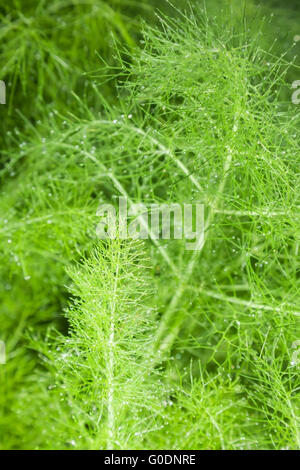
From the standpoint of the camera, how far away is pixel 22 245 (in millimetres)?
1035

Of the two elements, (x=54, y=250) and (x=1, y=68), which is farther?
(x=1, y=68)

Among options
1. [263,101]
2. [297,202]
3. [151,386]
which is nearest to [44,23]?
[263,101]

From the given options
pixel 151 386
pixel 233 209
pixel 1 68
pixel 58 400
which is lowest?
pixel 58 400

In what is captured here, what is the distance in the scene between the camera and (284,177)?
0.82 m

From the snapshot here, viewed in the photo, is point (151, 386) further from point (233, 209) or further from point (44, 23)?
point (44, 23)

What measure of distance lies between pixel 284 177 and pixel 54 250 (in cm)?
43

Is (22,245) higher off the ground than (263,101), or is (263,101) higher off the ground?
(263,101)

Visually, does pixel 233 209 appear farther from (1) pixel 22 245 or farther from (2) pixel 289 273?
(1) pixel 22 245
